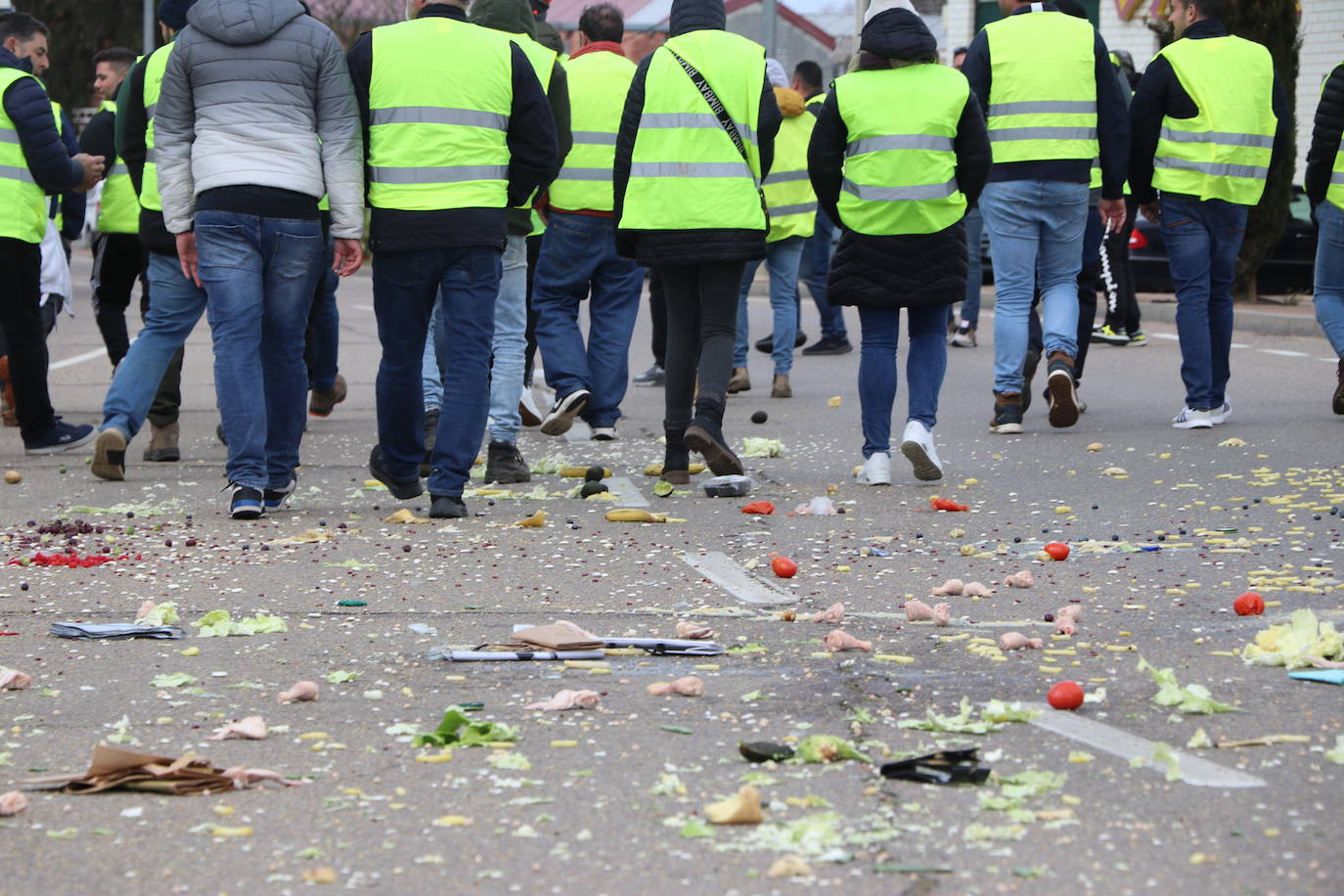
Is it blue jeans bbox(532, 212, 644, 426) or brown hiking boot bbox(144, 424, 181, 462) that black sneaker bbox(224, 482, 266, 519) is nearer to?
brown hiking boot bbox(144, 424, 181, 462)

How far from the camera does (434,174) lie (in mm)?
7180

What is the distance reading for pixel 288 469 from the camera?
770 centimetres

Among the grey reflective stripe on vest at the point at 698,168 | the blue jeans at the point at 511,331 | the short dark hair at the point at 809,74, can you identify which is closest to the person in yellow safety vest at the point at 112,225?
the blue jeans at the point at 511,331

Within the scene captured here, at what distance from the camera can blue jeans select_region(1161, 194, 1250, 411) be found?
9.88 metres

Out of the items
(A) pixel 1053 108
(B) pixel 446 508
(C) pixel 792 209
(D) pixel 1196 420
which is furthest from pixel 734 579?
(C) pixel 792 209

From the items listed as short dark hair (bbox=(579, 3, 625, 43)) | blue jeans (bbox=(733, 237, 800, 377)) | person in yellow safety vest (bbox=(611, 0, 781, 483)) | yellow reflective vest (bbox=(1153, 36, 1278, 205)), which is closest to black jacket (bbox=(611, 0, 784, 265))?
person in yellow safety vest (bbox=(611, 0, 781, 483))

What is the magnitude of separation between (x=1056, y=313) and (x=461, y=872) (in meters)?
6.94

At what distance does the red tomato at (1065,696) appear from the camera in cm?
438

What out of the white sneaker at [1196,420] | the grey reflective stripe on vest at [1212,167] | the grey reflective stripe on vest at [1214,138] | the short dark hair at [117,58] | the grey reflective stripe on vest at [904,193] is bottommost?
the white sneaker at [1196,420]

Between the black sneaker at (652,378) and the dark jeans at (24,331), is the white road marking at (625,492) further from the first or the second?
the black sneaker at (652,378)

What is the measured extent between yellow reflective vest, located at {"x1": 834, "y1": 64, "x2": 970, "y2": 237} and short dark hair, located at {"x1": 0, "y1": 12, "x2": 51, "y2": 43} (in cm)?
407

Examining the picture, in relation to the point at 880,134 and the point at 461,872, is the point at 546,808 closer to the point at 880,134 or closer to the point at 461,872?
the point at 461,872

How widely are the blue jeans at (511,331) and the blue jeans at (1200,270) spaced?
10.6ft

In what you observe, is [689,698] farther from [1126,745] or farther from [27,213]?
[27,213]
